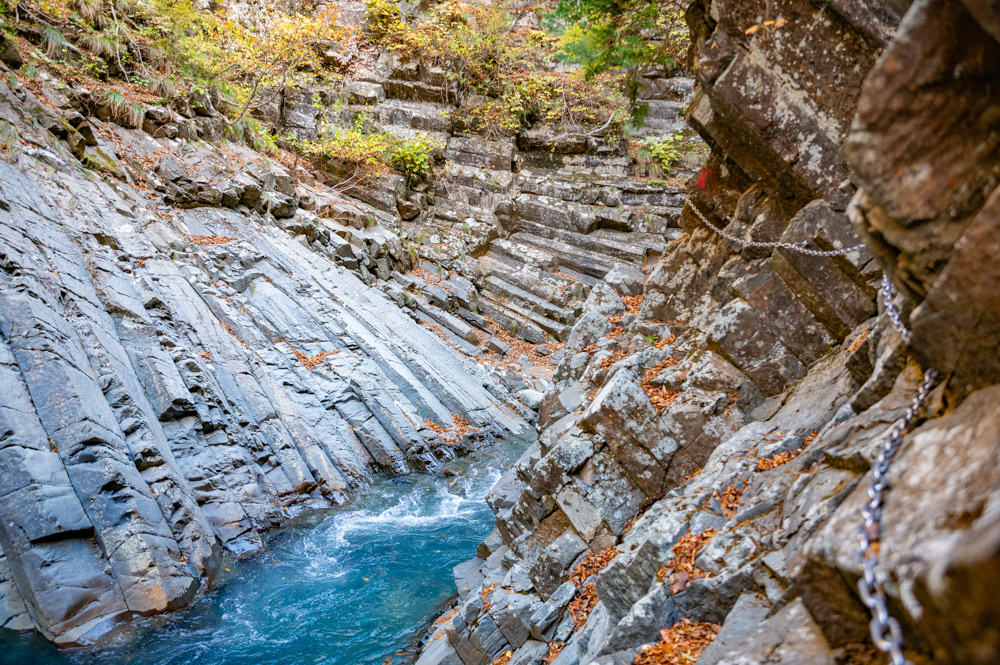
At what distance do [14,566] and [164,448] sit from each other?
2.46m

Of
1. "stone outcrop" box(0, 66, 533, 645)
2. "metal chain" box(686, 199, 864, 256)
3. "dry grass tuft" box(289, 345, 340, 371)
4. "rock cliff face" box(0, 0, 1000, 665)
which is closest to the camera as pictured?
"rock cliff face" box(0, 0, 1000, 665)

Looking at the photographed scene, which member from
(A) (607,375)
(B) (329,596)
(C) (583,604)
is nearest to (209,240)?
(B) (329,596)

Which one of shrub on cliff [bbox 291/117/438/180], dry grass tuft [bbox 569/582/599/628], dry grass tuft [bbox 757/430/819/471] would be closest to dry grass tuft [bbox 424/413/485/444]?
dry grass tuft [bbox 569/582/599/628]

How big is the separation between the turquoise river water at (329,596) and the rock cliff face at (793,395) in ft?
3.08

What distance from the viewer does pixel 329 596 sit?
27.3 feet

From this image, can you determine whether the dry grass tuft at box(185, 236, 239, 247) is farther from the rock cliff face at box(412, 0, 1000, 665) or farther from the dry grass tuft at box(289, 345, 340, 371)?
the rock cliff face at box(412, 0, 1000, 665)

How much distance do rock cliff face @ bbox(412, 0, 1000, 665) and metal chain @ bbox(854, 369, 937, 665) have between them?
53 mm

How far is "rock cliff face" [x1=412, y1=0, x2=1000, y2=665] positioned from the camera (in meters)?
2.20

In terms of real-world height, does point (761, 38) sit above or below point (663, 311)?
above

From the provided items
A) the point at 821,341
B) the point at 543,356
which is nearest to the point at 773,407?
the point at 821,341

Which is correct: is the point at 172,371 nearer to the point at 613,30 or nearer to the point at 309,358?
the point at 309,358

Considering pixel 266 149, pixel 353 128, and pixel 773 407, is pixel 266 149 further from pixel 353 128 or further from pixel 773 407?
pixel 773 407

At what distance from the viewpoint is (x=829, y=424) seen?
4.56 m

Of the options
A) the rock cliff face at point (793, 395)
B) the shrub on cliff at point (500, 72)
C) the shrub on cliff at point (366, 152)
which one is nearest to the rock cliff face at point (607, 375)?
the rock cliff face at point (793, 395)
